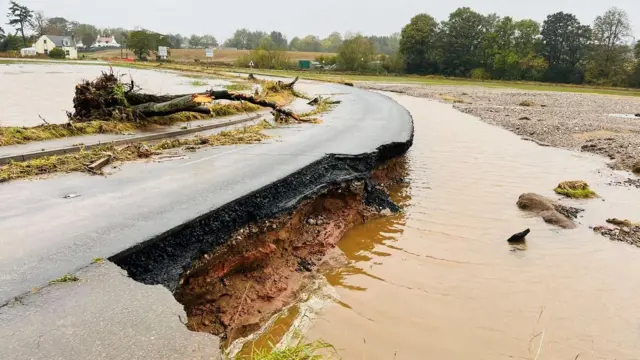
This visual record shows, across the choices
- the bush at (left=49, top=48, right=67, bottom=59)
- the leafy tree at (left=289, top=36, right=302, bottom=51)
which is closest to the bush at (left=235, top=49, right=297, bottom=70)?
the bush at (left=49, top=48, right=67, bottom=59)

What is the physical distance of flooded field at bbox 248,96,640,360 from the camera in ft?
15.4

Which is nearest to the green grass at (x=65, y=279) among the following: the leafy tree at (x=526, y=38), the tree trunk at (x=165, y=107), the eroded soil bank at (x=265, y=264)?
the eroded soil bank at (x=265, y=264)

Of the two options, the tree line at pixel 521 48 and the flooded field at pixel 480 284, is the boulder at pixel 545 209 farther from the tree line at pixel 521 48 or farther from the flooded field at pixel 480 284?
the tree line at pixel 521 48

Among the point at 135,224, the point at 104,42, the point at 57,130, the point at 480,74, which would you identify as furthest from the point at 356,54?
the point at 104,42

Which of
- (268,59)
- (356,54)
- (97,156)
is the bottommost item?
(97,156)

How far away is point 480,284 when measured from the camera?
19.6ft

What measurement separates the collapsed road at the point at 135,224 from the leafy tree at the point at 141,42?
8925cm

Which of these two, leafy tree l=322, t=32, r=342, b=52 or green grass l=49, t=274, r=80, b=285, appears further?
leafy tree l=322, t=32, r=342, b=52

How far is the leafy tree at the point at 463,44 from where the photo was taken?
7694 centimetres

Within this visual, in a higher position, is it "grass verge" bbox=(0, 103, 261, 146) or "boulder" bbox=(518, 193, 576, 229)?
"grass verge" bbox=(0, 103, 261, 146)

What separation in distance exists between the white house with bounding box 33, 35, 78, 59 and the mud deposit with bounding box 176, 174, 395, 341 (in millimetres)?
106616

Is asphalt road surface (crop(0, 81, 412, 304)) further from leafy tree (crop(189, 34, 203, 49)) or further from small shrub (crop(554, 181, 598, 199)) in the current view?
leafy tree (crop(189, 34, 203, 49))

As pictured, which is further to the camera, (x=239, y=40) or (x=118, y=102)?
(x=239, y=40)

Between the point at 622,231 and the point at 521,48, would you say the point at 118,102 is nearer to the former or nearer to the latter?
the point at 622,231
